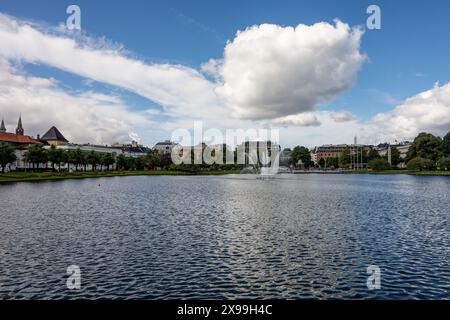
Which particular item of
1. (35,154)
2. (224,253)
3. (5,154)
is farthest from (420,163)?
(224,253)

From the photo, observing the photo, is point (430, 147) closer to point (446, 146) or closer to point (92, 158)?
point (446, 146)

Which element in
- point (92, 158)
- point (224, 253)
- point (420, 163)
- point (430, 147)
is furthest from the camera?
point (430, 147)

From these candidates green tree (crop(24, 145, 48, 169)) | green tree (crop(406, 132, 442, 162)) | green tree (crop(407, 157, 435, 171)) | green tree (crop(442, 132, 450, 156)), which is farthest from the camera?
green tree (crop(406, 132, 442, 162))

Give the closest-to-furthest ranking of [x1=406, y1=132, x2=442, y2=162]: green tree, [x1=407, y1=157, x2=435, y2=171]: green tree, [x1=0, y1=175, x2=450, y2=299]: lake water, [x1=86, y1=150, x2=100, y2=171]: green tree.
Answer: [x1=0, y1=175, x2=450, y2=299]: lake water, [x1=86, y1=150, x2=100, y2=171]: green tree, [x1=407, y1=157, x2=435, y2=171]: green tree, [x1=406, y1=132, x2=442, y2=162]: green tree

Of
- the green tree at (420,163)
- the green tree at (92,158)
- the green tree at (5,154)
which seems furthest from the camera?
the green tree at (420,163)

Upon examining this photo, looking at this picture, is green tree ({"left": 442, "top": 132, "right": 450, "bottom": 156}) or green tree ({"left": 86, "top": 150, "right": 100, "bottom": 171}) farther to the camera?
green tree ({"left": 442, "top": 132, "right": 450, "bottom": 156})

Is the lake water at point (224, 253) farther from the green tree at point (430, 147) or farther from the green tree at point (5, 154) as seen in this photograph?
the green tree at point (430, 147)

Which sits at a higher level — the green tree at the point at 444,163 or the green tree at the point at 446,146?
the green tree at the point at 446,146

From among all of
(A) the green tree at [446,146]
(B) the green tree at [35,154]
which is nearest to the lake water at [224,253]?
(B) the green tree at [35,154]

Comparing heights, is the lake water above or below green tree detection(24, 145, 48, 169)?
below

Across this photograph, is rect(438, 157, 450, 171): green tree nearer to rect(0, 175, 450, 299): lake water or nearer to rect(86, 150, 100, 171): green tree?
rect(0, 175, 450, 299): lake water

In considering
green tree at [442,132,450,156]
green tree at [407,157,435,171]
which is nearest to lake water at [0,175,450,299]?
green tree at [407,157,435,171]
